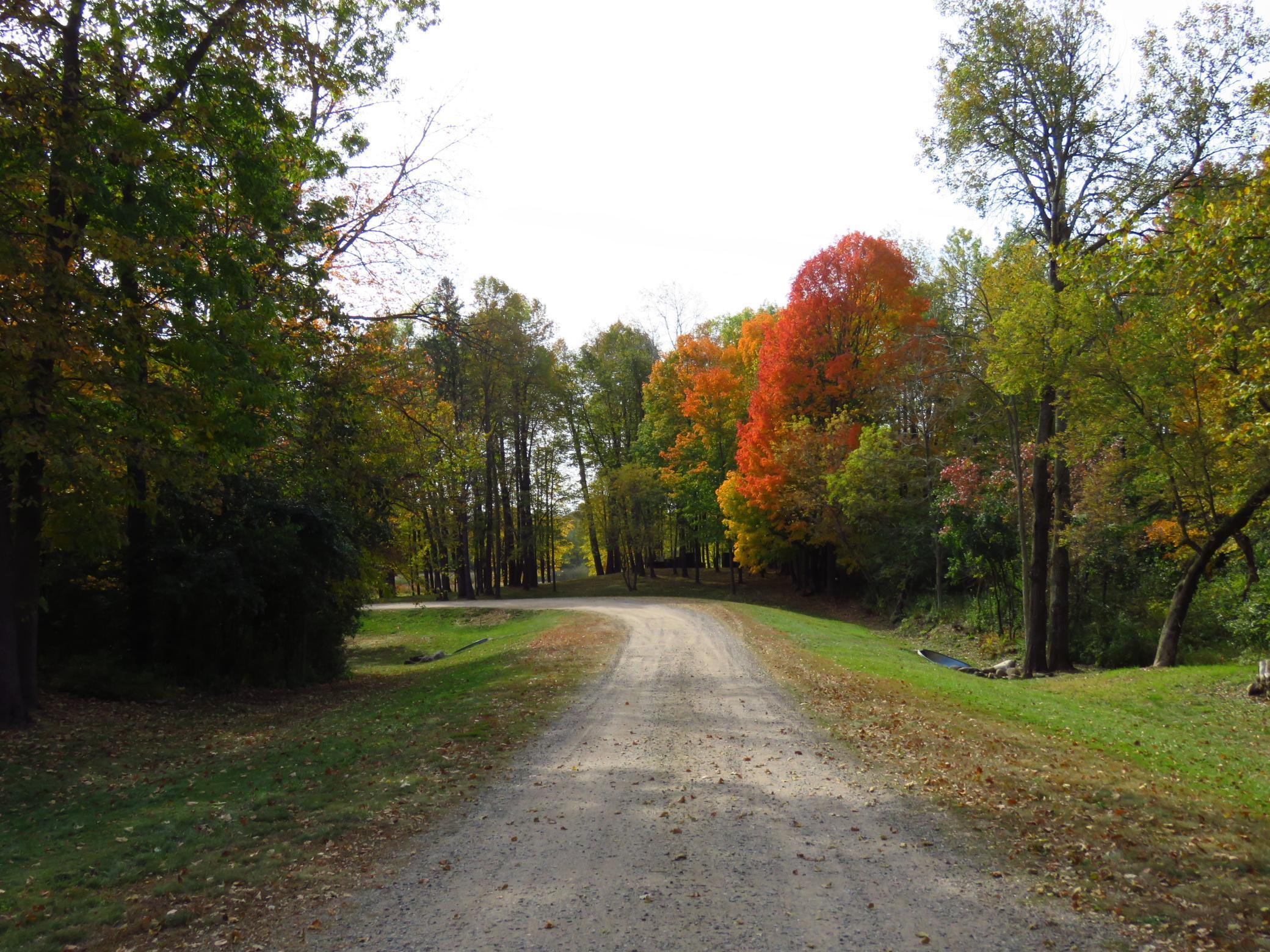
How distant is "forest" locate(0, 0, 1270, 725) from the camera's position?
927 cm

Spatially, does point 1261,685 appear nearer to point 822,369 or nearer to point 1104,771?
point 1104,771

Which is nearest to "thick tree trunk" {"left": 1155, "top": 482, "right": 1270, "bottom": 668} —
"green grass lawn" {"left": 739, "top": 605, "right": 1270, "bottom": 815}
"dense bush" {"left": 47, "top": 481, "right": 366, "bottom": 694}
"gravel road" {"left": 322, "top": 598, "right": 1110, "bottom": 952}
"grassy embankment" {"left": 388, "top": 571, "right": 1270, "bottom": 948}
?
"green grass lawn" {"left": 739, "top": 605, "right": 1270, "bottom": 815}

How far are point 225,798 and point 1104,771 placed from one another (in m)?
9.21

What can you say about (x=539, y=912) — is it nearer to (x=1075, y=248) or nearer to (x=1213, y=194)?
(x=1075, y=248)

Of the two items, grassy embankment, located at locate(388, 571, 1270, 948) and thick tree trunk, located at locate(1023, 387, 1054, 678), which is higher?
thick tree trunk, located at locate(1023, 387, 1054, 678)

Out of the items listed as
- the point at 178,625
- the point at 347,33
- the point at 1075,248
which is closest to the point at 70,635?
the point at 178,625

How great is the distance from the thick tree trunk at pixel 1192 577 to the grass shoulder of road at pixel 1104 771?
117cm

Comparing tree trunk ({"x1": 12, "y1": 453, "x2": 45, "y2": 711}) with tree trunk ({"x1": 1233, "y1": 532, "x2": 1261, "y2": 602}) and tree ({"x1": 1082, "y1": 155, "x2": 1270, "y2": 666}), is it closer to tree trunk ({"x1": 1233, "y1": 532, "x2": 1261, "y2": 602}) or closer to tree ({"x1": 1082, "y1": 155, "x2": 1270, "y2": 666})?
tree ({"x1": 1082, "y1": 155, "x2": 1270, "y2": 666})

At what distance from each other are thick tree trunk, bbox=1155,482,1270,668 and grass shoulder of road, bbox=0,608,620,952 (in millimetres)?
12971

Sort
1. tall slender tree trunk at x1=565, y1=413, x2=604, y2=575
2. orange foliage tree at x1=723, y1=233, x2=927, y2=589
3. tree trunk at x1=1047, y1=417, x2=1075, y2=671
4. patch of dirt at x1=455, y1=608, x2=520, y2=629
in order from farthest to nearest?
tall slender tree trunk at x1=565, y1=413, x2=604, y2=575 < orange foliage tree at x1=723, y1=233, x2=927, y2=589 < patch of dirt at x1=455, y1=608, x2=520, y2=629 < tree trunk at x1=1047, y1=417, x2=1075, y2=671

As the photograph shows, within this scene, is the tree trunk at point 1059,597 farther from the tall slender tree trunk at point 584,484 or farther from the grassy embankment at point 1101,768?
the tall slender tree trunk at point 584,484

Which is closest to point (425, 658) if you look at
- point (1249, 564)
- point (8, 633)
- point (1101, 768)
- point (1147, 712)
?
point (8, 633)

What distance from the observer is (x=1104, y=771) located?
8320 mm

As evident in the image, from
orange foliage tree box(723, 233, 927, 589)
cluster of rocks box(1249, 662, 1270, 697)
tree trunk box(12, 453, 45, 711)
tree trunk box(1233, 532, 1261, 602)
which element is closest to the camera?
tree trunk box(12, 453, 45, 711)
